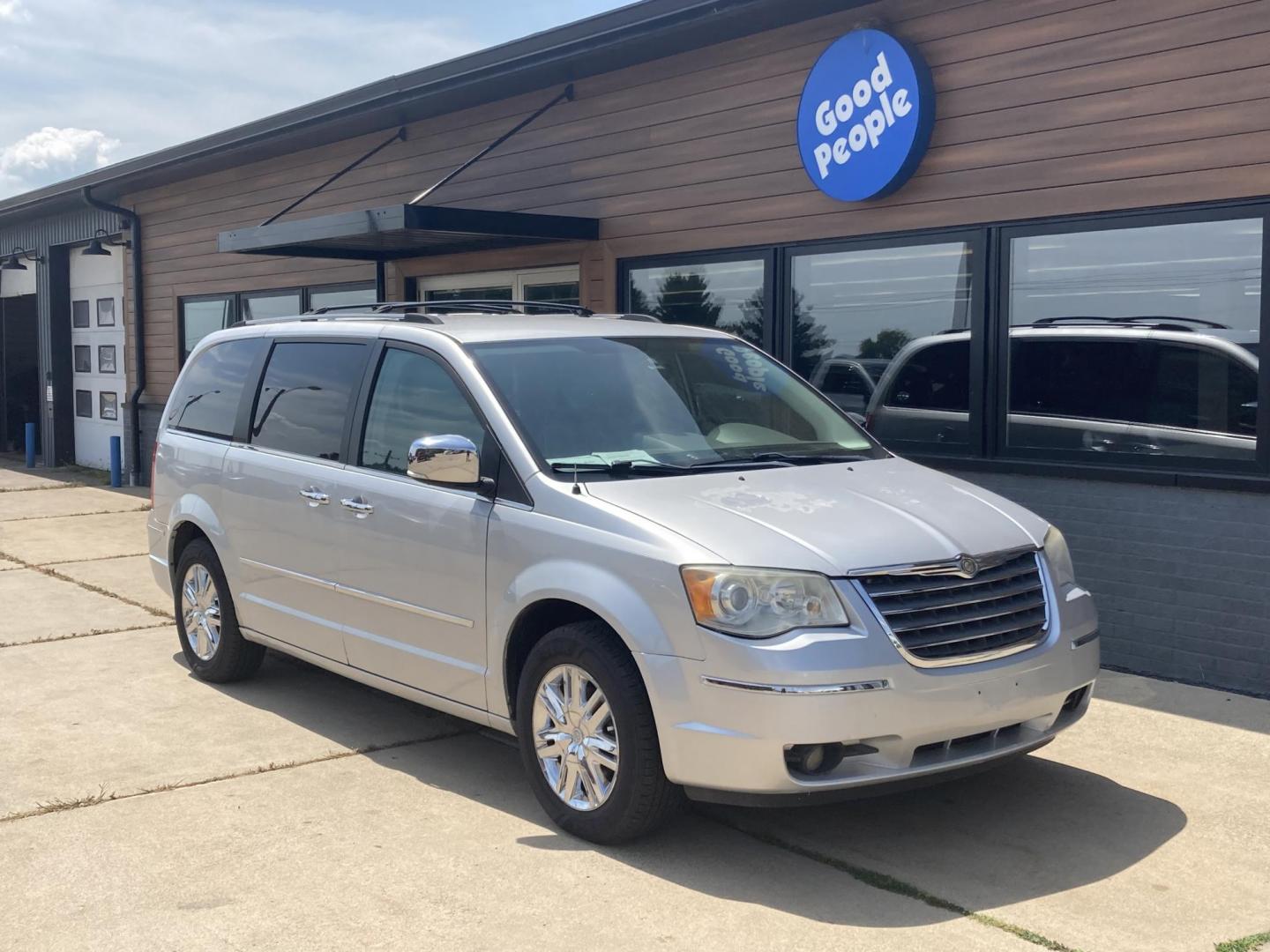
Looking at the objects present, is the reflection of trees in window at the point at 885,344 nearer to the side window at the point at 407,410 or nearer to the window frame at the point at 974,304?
the window frame at the point at 974,304

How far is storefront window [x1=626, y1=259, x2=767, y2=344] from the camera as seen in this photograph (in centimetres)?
934

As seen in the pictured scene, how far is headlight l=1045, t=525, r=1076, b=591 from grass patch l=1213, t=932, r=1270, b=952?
51.1 inches

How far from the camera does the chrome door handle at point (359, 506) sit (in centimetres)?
549

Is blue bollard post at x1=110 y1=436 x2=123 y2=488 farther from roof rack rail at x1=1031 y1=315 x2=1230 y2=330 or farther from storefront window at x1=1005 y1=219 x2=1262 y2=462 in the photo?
roof rack rail at x1=1031 y1=315 x2=1230 y2=330

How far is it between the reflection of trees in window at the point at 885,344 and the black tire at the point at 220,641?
4145 mm

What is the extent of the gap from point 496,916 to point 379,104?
946 cm

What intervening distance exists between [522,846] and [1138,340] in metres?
4.43

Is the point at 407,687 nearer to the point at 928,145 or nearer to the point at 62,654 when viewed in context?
the point at 62,654

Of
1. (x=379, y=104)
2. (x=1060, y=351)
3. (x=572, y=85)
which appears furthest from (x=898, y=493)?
(x=379, y=104)

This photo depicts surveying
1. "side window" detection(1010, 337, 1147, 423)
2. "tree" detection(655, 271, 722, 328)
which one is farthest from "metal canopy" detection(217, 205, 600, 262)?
"side window" detection(1010, 337, 1147, 423)

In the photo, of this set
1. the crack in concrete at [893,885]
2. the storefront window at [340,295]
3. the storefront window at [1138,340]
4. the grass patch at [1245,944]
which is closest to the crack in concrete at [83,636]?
the crack in concrete at [893,885]

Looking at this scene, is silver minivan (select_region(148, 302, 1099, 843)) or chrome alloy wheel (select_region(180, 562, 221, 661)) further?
chrome alloy wheel (select_region(180, 562, 221, 661))

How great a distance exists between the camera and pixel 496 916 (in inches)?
157

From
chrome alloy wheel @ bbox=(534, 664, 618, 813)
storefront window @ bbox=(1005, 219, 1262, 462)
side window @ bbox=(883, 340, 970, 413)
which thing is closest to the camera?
chrome alloy wheel @ bbox=(534, 664, 618, 813)
